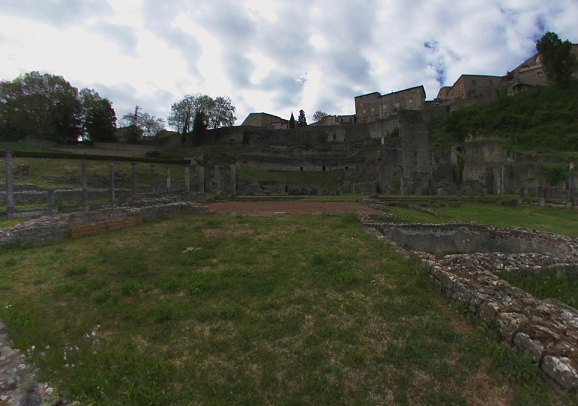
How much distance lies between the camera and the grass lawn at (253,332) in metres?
2.86

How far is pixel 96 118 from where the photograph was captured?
55031mm

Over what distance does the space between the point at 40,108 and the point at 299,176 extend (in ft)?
158

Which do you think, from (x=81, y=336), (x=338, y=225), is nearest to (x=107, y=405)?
(x=81, y=336)

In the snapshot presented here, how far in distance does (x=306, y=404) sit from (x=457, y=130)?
55.6 metres

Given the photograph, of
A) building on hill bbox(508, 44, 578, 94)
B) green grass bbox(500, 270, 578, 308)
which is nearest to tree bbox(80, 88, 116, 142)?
green grass bbox(500, 270, 578, 308)

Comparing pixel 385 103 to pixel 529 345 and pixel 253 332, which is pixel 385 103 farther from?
pixel 253 332

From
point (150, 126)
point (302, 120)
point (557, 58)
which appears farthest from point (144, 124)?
point (557, 58)

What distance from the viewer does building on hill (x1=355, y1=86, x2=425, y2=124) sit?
66.6 meters

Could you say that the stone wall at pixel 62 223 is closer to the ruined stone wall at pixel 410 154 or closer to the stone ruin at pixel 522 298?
the stone ruin at pixel 522 298

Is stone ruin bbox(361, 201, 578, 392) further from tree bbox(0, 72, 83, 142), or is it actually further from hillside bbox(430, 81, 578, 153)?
tree bbox(0, 72, 83, 142)

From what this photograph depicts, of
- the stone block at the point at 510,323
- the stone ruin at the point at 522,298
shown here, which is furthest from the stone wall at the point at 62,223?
the stone block at the point at 510,323

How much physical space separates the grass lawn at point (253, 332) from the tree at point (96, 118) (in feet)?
199

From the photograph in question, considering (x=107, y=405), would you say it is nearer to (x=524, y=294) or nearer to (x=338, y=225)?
(x=524, y=294)

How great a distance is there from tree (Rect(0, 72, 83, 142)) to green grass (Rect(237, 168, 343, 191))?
113 feet
